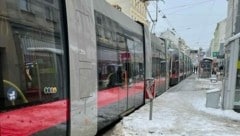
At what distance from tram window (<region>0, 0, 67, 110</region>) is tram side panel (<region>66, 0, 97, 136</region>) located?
323mm

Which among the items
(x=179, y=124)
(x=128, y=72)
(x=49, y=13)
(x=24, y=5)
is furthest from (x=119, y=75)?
(x=24, y=5)

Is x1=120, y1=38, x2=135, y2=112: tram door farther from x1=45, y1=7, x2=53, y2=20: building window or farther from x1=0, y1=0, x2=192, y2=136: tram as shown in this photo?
x1=45, y1=7, x2=53, y2=20: building window

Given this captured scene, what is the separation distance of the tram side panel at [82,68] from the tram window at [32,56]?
0.32 meters

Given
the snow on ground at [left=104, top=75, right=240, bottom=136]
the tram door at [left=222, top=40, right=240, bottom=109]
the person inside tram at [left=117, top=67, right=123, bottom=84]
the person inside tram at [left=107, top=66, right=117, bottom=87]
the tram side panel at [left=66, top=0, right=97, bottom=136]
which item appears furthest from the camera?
the tram door at [left=222, top=40, right=240, bottom=109]

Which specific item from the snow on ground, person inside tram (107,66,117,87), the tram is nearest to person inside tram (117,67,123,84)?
person inside tram (107,66,117,87)

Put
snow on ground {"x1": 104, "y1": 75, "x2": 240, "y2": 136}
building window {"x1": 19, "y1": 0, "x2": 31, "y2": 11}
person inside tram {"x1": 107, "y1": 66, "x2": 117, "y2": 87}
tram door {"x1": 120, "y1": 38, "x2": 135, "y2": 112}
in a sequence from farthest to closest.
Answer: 1. tram door {"x1": 120, "y1": 38, "x2": 135, "y2": 112}
2. snow on ground {"x1": 104, "y1": 75, "x2": 240, "y2": 136}
3. person inside tram {"x1": 107, "y1": 66, "x2": 117, "y2": 87}
4. building window {"x1": 19, "y1": 0, "x2": 31, "y2": 11}

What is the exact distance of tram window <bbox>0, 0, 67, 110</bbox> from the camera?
4613 millimetres

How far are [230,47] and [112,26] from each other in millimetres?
6731

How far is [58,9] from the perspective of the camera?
614cm

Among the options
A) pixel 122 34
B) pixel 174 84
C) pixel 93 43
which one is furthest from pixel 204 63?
pixel 93 43

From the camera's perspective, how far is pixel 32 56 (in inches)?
205

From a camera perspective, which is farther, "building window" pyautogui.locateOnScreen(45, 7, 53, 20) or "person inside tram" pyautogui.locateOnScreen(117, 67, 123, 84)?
"person inside tram" pyautogui.locateOnScreen(117, 67, 123, 84)

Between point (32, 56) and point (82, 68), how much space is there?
6.19 ft

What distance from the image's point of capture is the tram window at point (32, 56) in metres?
4.61
